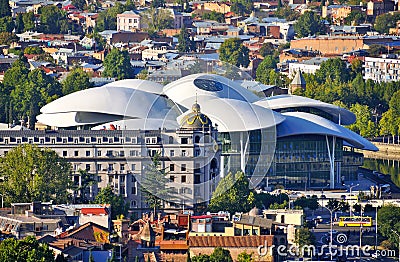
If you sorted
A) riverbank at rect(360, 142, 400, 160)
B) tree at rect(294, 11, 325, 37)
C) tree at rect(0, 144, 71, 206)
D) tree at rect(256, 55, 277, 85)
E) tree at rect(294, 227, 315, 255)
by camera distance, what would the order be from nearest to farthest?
tree at rect(294, 227, 315, 255) < tree at rect(0, 144, 71, 206) < riverbank at rect(360, 142, 400, 160) < tree at rect(256, 55, 277, 85) < tree at rect(294, 11, 325, 37)

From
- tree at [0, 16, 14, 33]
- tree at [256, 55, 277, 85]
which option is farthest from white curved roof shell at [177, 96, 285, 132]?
tree at [0, 16, 14, 33]

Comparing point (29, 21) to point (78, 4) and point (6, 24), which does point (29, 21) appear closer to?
point (6, 24)

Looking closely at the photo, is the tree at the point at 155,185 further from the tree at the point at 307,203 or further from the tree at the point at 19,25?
the tree at the point at 19,25

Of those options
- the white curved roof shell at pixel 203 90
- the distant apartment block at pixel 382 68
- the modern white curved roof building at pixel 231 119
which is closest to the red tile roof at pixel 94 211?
the modern white curved roof building at pixel 231 119

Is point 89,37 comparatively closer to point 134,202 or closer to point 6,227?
point 134,202

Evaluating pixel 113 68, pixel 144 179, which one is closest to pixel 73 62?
pixel 113 68

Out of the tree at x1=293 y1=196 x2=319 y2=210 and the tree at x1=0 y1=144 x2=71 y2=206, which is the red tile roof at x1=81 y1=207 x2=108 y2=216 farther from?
the tree at x1=293 y1=196 x2=319 y2=210
